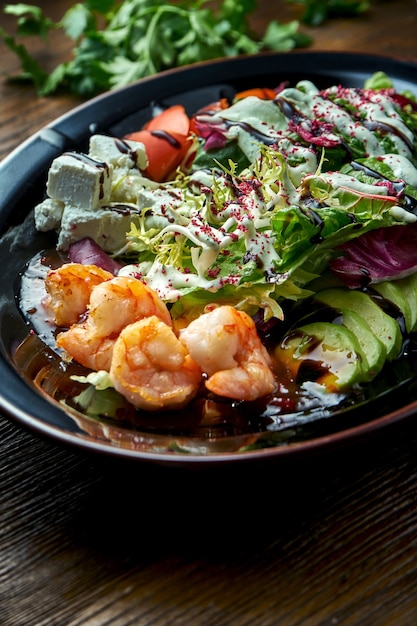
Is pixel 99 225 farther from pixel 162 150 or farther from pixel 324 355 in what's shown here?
pixel 324 355

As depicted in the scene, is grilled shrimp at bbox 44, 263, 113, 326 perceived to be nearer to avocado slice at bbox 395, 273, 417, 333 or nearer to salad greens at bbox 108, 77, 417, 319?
salad greens at bbox 108, 77, 417, 319

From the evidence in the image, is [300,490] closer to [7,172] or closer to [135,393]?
[135,393]

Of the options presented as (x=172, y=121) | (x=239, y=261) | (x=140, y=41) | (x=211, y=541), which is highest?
(x=140, y=41)

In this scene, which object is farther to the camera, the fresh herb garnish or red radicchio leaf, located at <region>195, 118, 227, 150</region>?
the fresh herb garnish

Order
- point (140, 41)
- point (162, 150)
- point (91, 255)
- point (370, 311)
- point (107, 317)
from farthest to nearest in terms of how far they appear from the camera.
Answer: point (140, 41) < point (162, 150) < point (91, 255) < point (370, 311) < point (107, 317)

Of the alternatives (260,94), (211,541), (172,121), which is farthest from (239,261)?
(260,94)

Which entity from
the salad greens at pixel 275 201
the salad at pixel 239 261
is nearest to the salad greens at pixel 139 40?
the salad at pixel 239 261

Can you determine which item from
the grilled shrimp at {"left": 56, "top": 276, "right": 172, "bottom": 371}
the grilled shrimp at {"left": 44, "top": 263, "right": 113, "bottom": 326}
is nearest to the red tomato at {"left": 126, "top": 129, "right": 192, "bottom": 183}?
the grilled shrimp at {"left": 44, "top": 263, "right": 113, "bottom": 326}

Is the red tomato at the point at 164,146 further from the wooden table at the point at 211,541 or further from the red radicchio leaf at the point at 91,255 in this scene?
the wooden table at the point at 211,541
